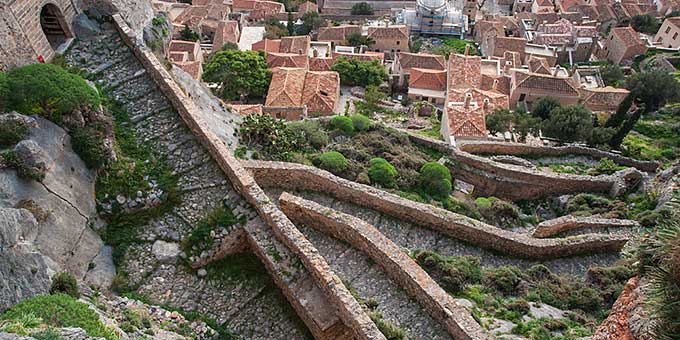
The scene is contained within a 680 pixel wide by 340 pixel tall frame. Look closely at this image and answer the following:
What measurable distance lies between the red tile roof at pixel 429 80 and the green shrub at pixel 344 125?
19.9m

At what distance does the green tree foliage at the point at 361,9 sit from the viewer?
6612 cm

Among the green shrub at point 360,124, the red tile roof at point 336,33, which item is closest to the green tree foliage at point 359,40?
the red tile roof at point 336,33

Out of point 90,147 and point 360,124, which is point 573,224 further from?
point 90,147

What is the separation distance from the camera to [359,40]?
171 ft

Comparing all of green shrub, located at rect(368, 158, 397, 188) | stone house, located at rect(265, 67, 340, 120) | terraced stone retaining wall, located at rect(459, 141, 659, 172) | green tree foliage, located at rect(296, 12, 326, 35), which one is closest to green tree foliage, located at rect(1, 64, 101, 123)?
green shrub, located at rect(368, 158, 397, 188)

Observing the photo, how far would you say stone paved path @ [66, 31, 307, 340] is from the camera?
1179 cm

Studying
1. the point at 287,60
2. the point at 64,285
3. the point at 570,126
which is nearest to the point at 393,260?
the point at 64,285

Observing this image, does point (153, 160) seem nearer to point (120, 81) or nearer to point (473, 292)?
point (120, 81)

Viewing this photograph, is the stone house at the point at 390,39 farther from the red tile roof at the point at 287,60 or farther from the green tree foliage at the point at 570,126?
the green tree foliage at the point at 570,126

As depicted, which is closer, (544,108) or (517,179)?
(517,179)

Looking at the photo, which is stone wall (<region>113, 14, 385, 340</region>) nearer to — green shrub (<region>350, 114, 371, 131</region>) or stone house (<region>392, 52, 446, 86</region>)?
green shrub (<region>350, 114, 371, 131</region>)

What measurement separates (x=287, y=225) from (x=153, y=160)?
15.6ft

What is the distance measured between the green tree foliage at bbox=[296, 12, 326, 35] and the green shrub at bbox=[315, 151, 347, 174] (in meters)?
42.8

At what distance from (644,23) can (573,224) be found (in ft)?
164
